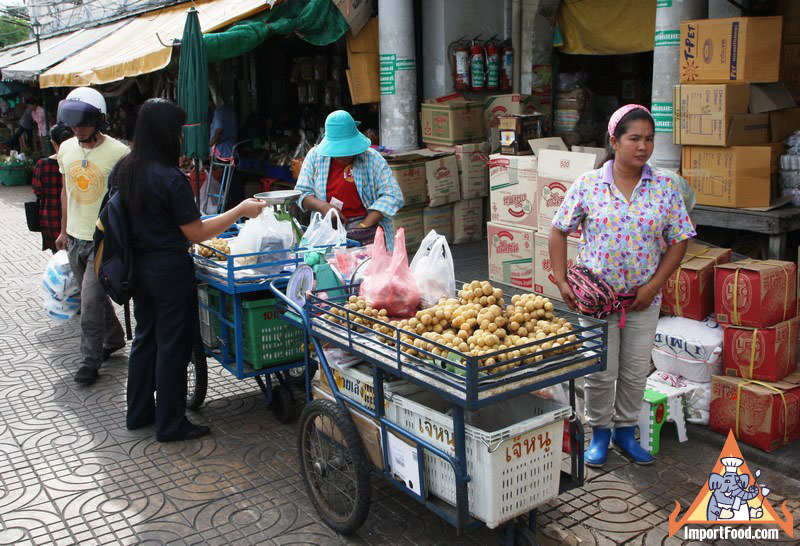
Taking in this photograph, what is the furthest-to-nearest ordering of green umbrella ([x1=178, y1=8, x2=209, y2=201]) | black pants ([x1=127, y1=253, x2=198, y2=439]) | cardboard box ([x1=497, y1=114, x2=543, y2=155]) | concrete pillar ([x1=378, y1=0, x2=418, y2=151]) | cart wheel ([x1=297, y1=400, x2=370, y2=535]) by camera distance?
concrete pillar ([x1=378, y1=0, x2=418, y2=151]) < cardboard box ([x1=497, y1=114, x2=543, y2=155]) < green umbrella ([x1=178, y1=8, x2=209, y2=201]) < black pants ([x1=127, y1=253, x2=198, y2=439]) < cart wheel ([x1=297, y1=400, x2=370, y2=535])

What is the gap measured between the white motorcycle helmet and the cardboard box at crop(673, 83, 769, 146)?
4247 millimetres

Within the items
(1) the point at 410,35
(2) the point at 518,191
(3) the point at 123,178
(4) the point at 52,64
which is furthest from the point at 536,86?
(4) the point at 52,64

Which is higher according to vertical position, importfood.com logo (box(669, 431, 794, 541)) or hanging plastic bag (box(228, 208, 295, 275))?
hanging plastic bag (box(228, 208, 295, 275))

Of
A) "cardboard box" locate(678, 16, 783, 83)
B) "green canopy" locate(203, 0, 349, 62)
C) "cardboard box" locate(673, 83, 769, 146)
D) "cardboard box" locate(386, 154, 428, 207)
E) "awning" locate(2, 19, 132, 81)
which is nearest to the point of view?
"cardboard box" locate(678, 16, 783, 83)

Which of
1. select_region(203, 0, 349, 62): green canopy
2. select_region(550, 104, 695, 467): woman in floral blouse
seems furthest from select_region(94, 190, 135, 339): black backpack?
select_region(203, 0, 349, 62): green canopy

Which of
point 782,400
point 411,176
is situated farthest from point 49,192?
point 782,400

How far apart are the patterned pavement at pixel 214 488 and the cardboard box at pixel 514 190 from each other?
2.96 meters

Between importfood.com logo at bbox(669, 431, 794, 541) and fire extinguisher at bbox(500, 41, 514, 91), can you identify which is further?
fire extinguisher at bbox(500, 41, 514, 91)

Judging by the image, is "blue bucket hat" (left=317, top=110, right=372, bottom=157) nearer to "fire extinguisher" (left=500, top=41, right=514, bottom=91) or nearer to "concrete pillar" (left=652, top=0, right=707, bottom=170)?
"concrete pillar" (left=652, top=0, right=707, bottom=170)

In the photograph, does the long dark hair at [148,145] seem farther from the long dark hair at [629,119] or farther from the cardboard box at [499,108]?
the cardboard box at [499,108]

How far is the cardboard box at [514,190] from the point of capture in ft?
23.5

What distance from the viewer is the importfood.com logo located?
3.62m

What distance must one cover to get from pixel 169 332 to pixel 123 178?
3.12 feet

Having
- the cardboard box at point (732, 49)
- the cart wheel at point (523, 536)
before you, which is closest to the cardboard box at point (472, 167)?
the cardboard box at point (732, 49)
